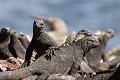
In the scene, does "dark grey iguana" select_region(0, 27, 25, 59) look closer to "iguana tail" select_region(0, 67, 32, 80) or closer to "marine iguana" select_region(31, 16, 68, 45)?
"iguana tail" select_region(0, 67, 32, 80)

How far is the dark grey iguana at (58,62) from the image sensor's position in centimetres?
1650

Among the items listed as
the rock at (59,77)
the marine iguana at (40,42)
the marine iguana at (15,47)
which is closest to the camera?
the rock at (59,77)

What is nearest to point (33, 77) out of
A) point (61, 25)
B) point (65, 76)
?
point (65, 76)

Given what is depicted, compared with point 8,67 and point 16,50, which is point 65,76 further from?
point 16,50

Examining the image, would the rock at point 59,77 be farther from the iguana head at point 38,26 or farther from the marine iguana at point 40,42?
the iguana head at point 38,26

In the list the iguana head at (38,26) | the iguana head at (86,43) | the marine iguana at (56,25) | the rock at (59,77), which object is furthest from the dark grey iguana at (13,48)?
the marine iguana at (56,25)

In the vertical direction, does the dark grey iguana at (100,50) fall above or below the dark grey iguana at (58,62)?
below

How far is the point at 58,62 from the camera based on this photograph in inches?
681

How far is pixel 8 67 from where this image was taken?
19078mm

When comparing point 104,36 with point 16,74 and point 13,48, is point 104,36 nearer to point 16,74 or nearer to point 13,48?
point 13,48

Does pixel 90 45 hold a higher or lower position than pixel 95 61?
higher

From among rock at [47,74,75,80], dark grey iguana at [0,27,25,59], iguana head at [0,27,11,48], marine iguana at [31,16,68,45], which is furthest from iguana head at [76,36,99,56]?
marine iguana at [31,16,68,45]

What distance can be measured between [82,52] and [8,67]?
7.53 feet

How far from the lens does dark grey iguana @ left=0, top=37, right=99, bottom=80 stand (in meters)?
16.5
